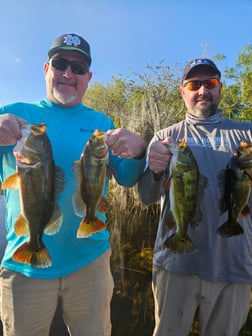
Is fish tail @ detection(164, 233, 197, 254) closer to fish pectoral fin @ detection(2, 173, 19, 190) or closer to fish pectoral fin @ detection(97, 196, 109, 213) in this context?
fish pectoral fin @ detection(97, 196, 109, 213)

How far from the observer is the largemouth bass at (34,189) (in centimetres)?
234

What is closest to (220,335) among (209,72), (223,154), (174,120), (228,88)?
(223,154)

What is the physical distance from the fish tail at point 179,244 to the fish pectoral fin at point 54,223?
1132mm

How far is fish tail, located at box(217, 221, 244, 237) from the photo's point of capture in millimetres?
2773

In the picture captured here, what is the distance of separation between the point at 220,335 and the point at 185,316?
41 centimetres

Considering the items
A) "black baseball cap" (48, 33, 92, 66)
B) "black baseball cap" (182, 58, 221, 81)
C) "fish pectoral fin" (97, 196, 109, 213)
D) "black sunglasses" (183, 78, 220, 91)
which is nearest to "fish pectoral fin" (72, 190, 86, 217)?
"fish pectoral fin" (97, 196, 109, 213)

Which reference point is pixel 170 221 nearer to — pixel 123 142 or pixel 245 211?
pixel 245 211

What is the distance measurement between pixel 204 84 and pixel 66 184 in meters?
2.03

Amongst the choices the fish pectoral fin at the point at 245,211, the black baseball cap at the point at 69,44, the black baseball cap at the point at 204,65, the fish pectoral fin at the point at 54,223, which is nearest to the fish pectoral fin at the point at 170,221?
the fish pectoral fin at the point at 245,211

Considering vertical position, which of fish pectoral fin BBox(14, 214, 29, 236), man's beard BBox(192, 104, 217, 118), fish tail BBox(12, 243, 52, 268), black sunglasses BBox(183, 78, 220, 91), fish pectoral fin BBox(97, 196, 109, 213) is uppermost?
black sunglasses BBox(183, 78, 220, 91)

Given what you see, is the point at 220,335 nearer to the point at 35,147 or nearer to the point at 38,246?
the point at 38,246

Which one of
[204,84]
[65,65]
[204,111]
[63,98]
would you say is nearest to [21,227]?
[63,98]

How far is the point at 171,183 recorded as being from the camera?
9.36 feet

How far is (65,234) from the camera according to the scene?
9.04 ft
